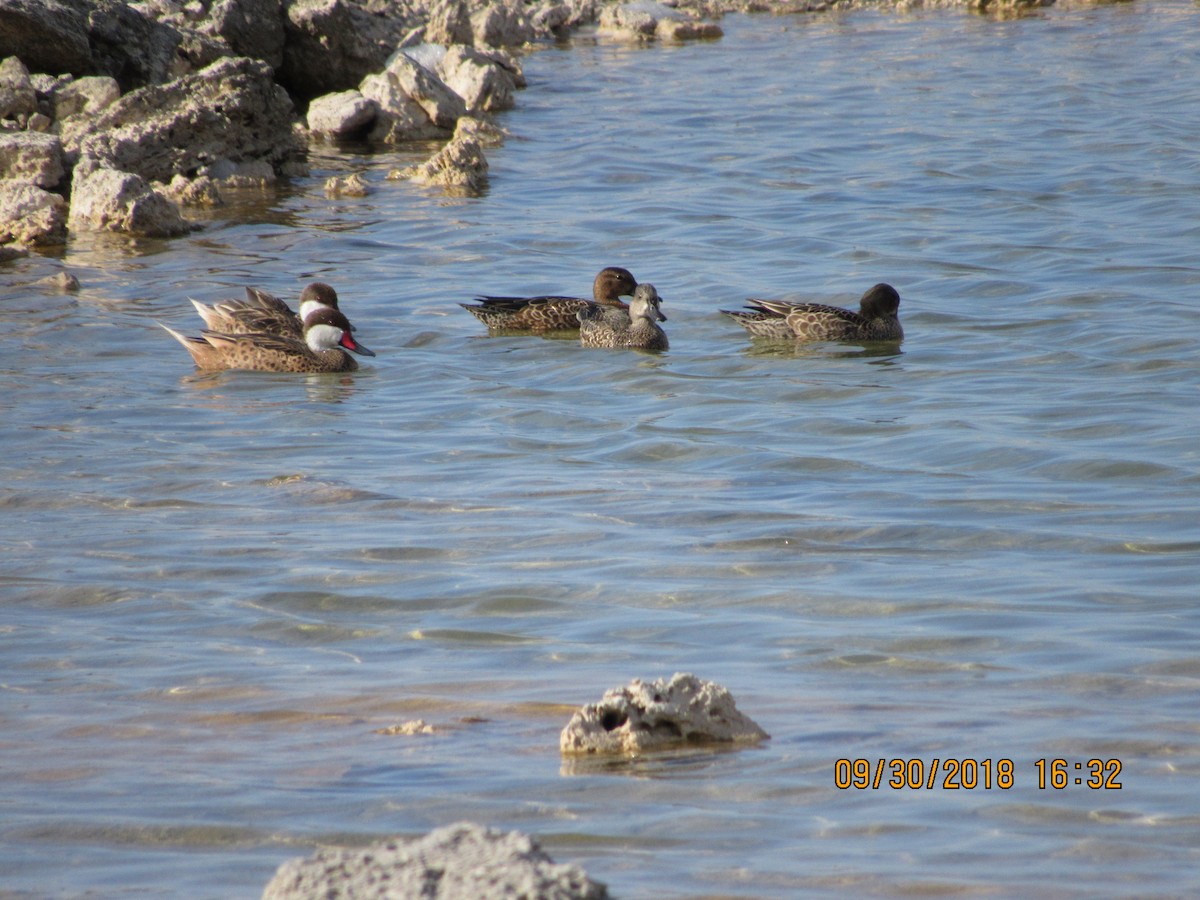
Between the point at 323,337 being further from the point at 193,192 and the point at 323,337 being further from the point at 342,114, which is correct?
the point at 342,114

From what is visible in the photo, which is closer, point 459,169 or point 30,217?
point 30,217

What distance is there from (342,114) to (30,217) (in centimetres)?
713

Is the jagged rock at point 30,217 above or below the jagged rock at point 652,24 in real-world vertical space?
below

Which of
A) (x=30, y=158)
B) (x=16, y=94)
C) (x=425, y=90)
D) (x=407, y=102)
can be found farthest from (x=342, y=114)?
(x=30, y=158)

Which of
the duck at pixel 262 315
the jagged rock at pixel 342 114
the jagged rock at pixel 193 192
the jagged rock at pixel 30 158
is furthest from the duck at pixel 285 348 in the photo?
the jagged rock at pixel 342 114

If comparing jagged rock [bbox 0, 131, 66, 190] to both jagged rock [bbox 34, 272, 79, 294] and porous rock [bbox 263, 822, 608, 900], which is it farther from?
porous rock [bbox 263, 822, 608, 900]

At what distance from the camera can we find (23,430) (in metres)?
9.55

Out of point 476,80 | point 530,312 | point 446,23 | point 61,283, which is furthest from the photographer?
point 446,23

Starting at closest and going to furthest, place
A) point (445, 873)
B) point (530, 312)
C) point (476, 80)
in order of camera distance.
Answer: point (445, 873), point (530, 312), point (476, 80)

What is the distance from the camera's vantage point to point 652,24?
33969 millimetres

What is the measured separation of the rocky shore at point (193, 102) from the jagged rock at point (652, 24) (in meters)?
7.91

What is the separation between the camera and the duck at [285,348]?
1135 cm

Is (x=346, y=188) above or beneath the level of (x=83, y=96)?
beneath
